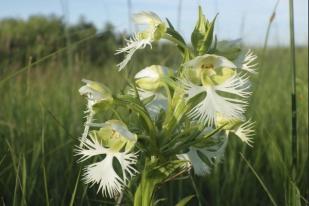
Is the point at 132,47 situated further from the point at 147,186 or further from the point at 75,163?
the point at 75,163

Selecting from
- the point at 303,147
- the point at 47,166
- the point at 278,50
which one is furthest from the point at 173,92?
the point at 278,50

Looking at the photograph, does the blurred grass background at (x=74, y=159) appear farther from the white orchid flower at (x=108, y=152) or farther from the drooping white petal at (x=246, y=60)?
the drooping white petal at (x=246, y=60)

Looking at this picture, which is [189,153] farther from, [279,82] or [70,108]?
[279,82]

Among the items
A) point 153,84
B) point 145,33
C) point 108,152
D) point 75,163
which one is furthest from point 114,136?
point 75,163

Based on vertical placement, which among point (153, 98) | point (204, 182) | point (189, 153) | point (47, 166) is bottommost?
point (204, 182)

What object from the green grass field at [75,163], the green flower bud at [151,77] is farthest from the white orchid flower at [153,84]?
the green grass field at [75,163]

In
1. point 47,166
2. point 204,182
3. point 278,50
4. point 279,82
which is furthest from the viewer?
point 278,50
